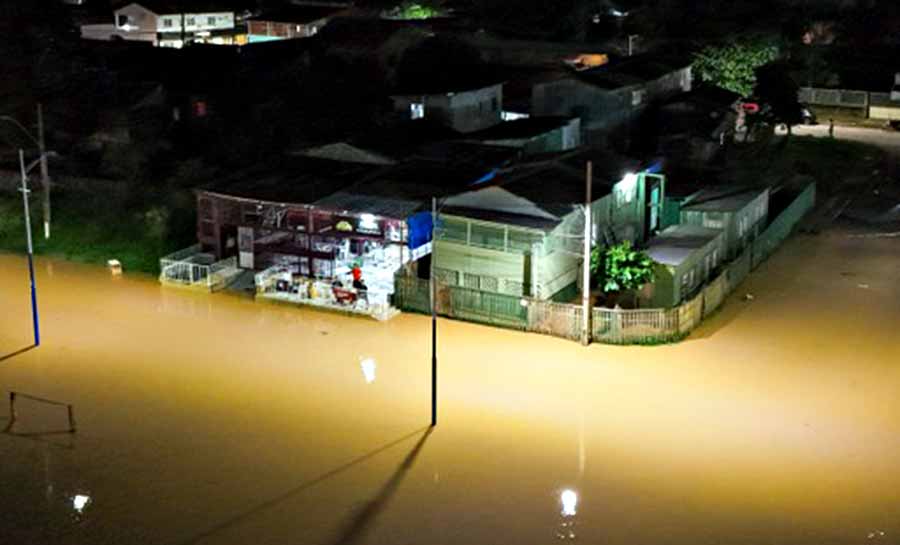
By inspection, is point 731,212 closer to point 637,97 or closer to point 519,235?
point 519,235

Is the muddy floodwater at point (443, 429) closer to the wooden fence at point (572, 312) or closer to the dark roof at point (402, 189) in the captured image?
the wooden fence at point (572, 312)

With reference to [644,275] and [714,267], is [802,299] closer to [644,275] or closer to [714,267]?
[714,267]

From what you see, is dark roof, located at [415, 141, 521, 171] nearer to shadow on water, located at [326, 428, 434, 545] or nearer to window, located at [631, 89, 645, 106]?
window, located at [631, 89, 645, 106]

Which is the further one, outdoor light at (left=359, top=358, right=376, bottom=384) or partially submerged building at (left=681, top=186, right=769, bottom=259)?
partially submerged building at (left=681, top=186, right=769, bottom=259)

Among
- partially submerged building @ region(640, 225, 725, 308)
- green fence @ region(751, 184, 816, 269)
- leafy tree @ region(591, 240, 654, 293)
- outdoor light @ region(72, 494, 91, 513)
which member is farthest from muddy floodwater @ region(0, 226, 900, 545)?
green fence @ region(751, 184, 816, 269)

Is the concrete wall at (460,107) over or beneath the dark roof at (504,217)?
over

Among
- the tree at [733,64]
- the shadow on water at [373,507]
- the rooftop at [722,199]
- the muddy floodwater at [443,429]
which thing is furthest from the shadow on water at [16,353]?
the tree at [733,64]

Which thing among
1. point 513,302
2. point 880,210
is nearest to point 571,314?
point 513,302
